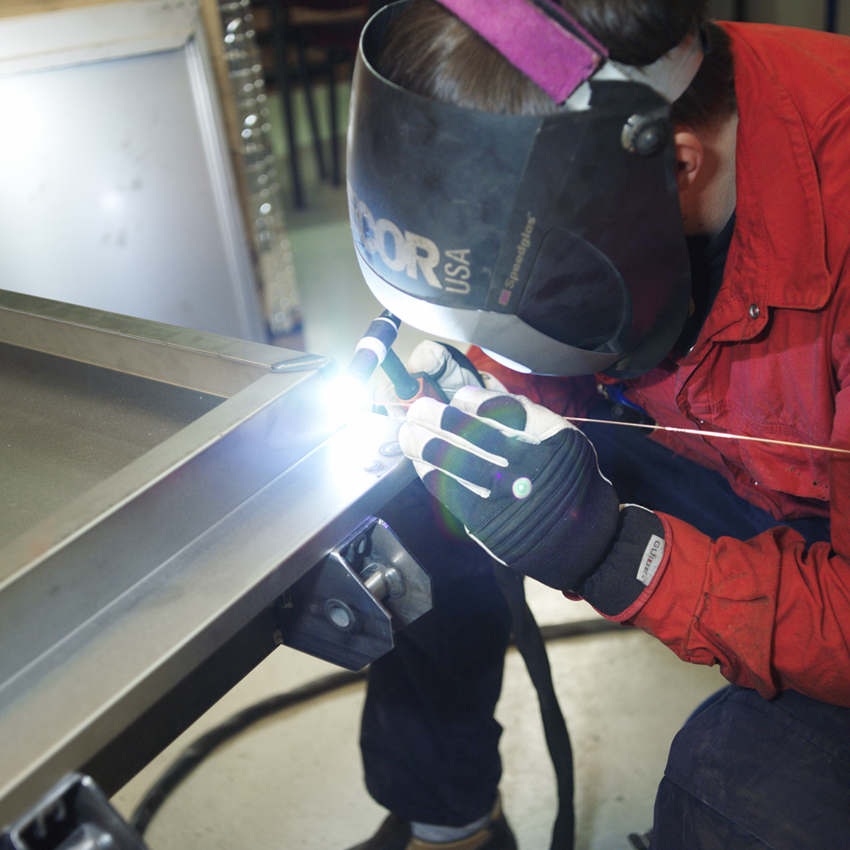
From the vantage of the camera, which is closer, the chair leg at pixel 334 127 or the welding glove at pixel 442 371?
the welding glove at pixel 442 371

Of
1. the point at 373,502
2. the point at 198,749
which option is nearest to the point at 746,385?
the point at 373,502

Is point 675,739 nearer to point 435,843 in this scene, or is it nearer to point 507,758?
point 435,843

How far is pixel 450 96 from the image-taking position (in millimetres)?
726

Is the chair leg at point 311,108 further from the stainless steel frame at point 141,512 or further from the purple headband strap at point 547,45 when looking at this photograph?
the purple headband strap at point 547,45

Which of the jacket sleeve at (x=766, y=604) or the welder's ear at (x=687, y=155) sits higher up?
the welder's ear at (x=687, y=155)

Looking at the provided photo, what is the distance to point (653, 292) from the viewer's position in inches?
32.3

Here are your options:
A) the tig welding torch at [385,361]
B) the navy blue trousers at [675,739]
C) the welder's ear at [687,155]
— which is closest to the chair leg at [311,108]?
the navy blue trousers at [675,739]

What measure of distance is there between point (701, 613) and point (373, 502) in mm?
379

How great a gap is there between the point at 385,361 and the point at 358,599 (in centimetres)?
32

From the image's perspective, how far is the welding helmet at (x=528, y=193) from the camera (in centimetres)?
69

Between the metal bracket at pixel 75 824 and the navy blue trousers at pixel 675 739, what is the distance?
0.46m

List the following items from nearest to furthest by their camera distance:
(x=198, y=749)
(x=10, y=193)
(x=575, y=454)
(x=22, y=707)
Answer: (x=22, y=707) → (x=575, y=454) → (x=198, y=749) → (x=10, y=193)

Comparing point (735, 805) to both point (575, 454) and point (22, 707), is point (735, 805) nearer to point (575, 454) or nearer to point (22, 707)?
point (575, 454)

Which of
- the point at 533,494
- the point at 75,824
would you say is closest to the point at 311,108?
the point at 533,494
